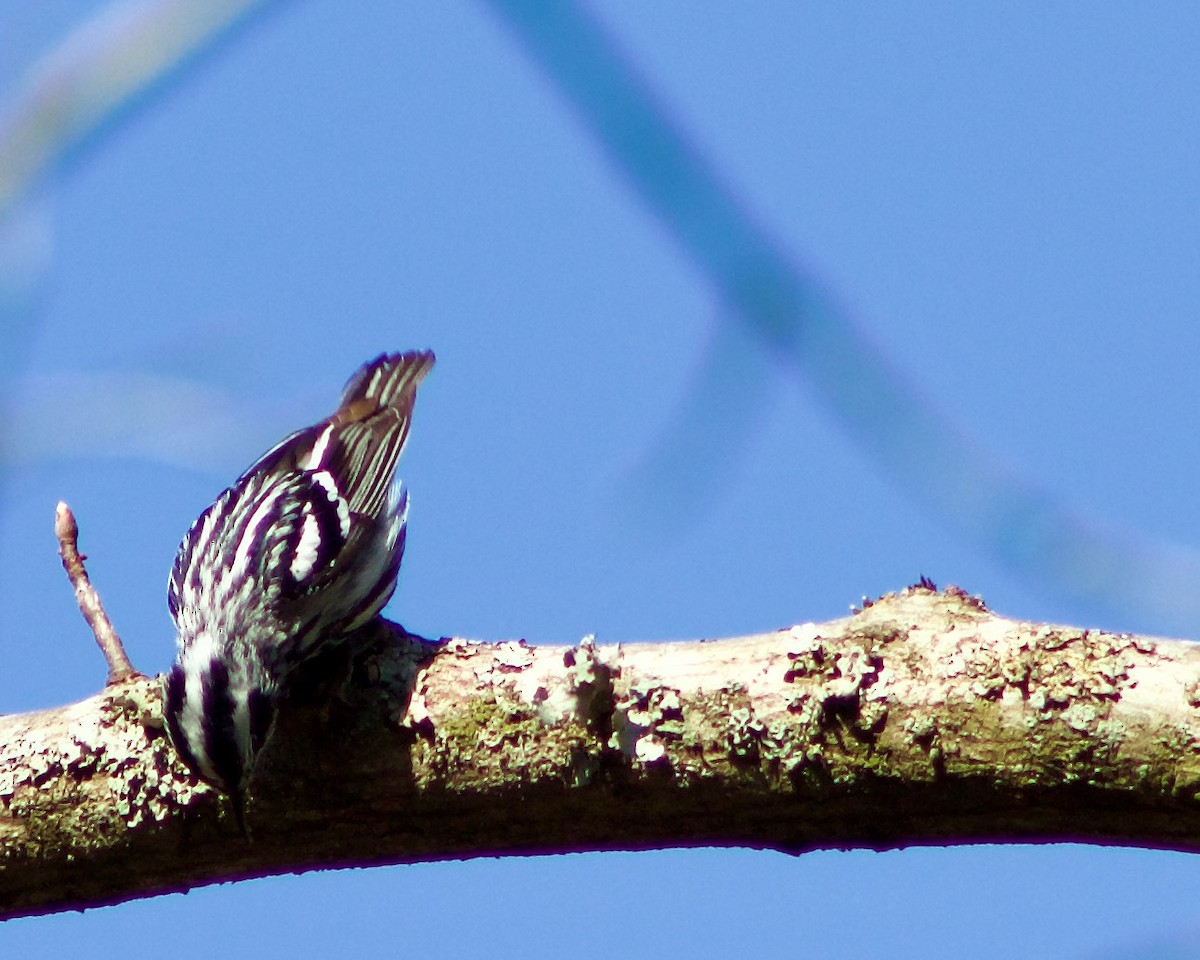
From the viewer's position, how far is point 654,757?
3441 millimetres

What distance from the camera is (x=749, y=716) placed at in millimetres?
3445

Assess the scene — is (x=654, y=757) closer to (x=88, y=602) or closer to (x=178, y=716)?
(x=178, y=716)

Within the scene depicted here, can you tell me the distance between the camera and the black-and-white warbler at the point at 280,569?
404cm

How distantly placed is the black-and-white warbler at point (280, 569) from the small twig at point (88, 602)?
0.16 meters

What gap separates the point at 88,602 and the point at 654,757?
1.99 metres

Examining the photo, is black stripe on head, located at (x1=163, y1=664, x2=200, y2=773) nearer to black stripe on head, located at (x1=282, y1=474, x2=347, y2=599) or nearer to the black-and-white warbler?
the black-and-white warbler

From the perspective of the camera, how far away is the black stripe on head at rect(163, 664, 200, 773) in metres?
3.74

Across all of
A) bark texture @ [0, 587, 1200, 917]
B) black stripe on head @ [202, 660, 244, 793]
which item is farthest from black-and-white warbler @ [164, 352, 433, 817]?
bark texture @ [0, 587, 1200, 917]

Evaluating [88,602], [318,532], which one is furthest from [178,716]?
[318,532]

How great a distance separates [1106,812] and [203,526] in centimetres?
393

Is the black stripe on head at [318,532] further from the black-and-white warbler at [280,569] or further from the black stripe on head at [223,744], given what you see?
the black stripe on head at [223,744]

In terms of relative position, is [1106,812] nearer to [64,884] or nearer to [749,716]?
[749,716]

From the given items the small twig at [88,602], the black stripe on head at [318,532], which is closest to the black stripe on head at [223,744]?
the small twig at [88,602]

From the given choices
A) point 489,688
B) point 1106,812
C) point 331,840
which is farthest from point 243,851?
point 1106,812
